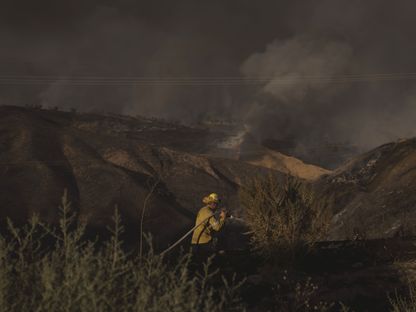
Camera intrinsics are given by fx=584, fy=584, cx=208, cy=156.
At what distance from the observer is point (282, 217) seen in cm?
1095

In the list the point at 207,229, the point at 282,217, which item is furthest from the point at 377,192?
the point at 207,229

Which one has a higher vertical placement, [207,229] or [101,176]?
[207,229]

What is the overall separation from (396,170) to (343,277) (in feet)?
99.7

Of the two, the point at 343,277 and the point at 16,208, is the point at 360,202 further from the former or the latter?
the point at 16,208

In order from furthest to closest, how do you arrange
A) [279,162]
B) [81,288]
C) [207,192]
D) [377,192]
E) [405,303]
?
[279,162] → [207,192] → [377,192] → [405,303] → [81,288]

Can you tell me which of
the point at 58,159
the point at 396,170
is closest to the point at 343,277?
the point at 396,170

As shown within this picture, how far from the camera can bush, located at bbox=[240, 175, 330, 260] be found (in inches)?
413

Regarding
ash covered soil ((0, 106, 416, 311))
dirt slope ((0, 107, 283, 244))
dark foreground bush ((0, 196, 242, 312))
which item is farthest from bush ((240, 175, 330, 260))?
dirt slope ((0, 107, 283, 244))

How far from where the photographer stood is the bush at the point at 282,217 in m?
10.5

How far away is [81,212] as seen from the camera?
1837 inches

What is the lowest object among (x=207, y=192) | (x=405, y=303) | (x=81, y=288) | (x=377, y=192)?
(x=81, y=288)

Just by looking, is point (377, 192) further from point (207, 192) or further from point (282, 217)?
point (207, 192)

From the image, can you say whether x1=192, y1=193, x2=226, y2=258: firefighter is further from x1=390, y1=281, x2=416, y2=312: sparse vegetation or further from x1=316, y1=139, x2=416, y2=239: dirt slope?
x1=390, y1=281, x2=416, y2=312: sparse vegetation

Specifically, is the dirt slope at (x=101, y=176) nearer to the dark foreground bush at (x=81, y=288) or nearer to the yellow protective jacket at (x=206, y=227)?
the yellow protective jacket at (x=206, y=227)
